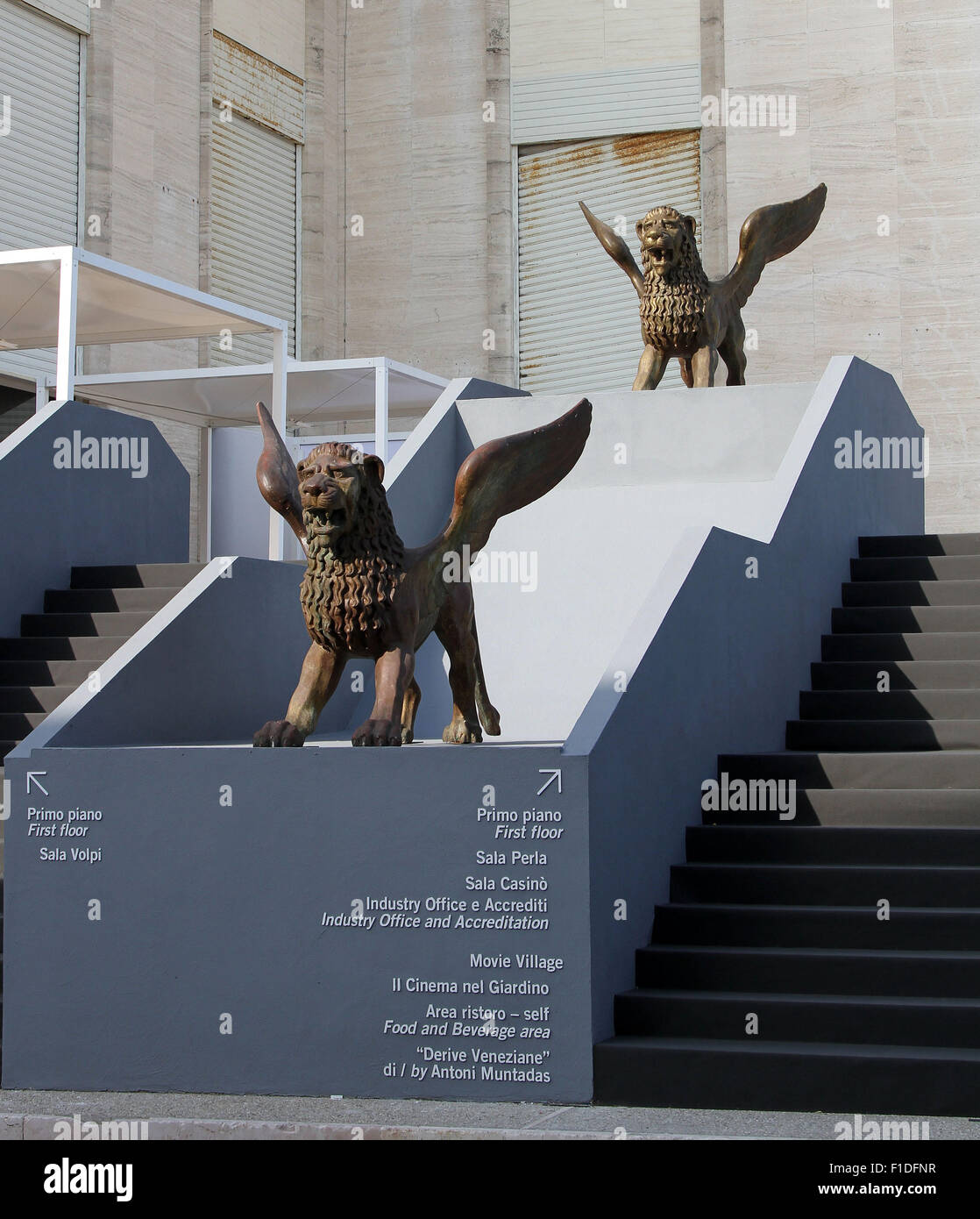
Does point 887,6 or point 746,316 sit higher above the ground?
point 887,6

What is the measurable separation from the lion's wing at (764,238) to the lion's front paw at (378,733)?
18.6ft

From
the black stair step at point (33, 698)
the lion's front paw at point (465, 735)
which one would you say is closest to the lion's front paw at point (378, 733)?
the lion's front paw at point (465, 735)

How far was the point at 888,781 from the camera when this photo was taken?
24.6ft

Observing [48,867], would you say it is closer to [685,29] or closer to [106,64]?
[106,64]

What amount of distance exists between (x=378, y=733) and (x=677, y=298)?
5.36m

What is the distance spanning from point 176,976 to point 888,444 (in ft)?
22.8

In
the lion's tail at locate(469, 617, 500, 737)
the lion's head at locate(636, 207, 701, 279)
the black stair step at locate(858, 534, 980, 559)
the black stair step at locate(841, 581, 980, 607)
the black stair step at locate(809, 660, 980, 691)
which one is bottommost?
the lion's tail at locate(469, 617, 500, 737)

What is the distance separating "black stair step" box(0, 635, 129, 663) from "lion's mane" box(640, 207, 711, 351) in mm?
3891

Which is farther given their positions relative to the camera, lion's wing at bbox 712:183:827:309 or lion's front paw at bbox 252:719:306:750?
lion's wing at bbox 712:183:827:309

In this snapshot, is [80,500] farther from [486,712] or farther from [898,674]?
[898,674]

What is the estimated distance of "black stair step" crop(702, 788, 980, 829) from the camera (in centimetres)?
712

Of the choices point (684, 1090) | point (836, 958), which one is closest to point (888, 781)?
point (836, 958)

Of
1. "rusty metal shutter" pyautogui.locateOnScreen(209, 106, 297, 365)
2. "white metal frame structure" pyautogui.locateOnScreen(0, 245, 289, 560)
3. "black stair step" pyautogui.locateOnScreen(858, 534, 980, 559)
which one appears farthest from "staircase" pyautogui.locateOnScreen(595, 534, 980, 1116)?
"rusty metal shutter" pyautogui.locateOnScreen(209, 106, 297, 365)

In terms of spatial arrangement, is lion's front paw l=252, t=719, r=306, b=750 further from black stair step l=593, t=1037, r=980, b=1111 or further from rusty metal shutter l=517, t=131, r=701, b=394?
rusty metal shutter l=517, t=131, r=701, b=394
